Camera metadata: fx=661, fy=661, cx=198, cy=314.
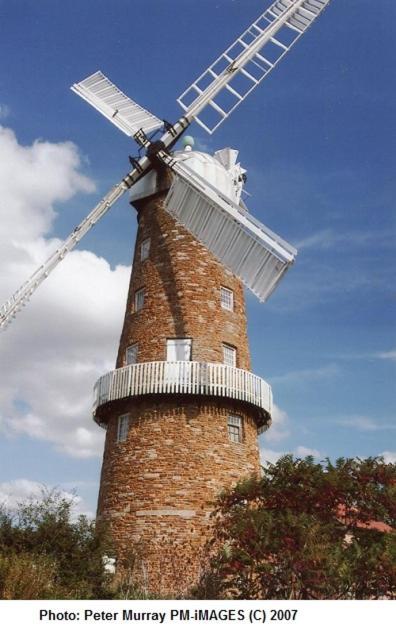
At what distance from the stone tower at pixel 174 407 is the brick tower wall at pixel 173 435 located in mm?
32

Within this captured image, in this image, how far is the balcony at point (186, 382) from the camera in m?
20.9

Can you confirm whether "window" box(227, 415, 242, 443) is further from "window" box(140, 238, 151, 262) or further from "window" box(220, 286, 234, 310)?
"window" box(140, 238, 151, 262)

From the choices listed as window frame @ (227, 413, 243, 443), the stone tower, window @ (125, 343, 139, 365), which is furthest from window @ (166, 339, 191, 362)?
window frame @ (227, 413, 243, 443)

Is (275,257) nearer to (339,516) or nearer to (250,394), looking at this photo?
(250,394)

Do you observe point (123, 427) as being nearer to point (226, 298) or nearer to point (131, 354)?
point (131, 354)

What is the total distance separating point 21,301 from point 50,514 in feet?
26.4

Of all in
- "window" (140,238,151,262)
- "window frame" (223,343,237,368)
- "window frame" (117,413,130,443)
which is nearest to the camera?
"window frame" (117,413,130,443)

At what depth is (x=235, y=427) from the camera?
863 inches

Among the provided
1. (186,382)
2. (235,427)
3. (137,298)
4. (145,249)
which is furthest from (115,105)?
(235,427)

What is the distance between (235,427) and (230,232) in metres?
6.55

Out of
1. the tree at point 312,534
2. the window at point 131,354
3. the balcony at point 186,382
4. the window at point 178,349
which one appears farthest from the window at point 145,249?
the tree at point 312,534

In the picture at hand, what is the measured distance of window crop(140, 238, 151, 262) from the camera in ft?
81.7

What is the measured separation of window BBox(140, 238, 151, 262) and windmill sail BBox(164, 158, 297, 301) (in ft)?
5.19
